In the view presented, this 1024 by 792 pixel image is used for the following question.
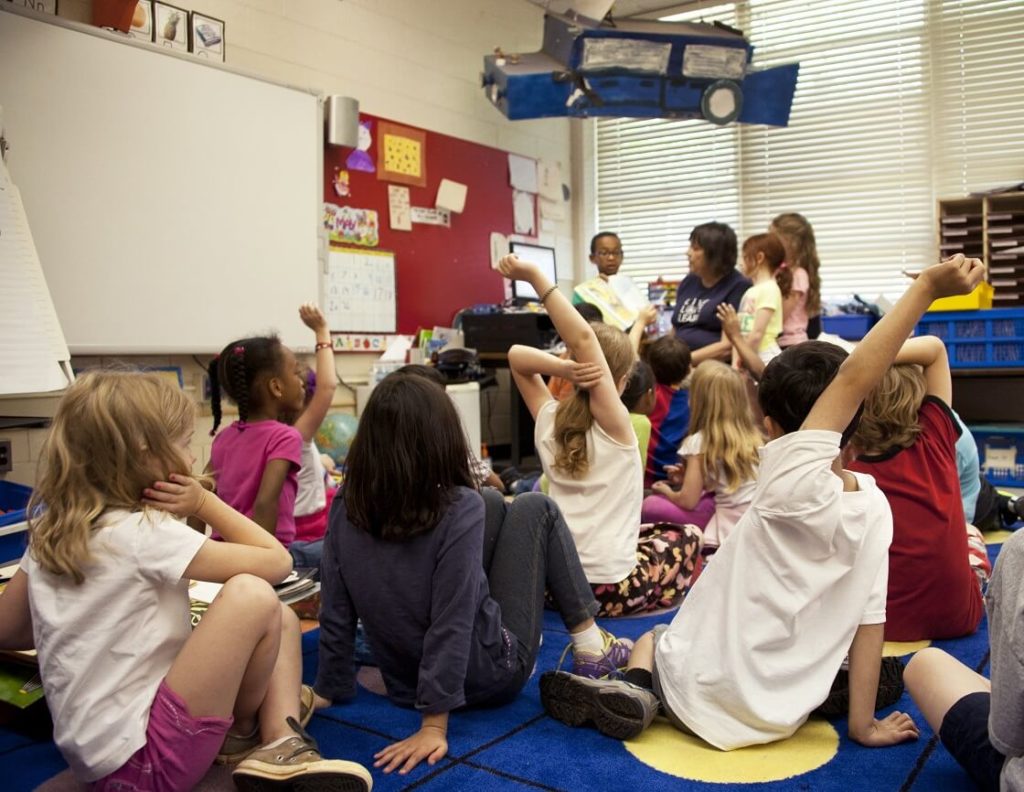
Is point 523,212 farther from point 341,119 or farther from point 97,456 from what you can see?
point 97,456

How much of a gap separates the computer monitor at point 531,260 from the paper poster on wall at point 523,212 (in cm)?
11

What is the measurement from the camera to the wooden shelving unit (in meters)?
4.41

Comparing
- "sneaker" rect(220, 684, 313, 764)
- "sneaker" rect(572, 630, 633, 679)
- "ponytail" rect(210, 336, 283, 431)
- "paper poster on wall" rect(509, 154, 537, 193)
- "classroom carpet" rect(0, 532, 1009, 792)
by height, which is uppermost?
"paper poster on wall" rect(509, 154, 537, 193)

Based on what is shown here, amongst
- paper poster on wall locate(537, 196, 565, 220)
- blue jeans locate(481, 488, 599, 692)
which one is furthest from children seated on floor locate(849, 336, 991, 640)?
paper poster on wall locate(537, 196, 565, 220)

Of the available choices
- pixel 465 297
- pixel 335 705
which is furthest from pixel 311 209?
pixel 335 705

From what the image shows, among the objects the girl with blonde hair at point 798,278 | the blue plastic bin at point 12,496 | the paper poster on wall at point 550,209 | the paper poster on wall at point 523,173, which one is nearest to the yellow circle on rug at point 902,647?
the girl with blonde hair at point 798,278

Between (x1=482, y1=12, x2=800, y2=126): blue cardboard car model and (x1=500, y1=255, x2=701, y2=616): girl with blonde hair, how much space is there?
9.75ft

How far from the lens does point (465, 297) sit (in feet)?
17.1

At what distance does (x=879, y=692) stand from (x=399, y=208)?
12.4 feet

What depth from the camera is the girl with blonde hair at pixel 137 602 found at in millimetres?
1167

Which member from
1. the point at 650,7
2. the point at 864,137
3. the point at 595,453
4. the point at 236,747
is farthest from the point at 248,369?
the point at 650,7

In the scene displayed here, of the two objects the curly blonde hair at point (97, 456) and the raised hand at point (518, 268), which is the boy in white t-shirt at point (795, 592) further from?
the curly blonde hair at point (97, 456)

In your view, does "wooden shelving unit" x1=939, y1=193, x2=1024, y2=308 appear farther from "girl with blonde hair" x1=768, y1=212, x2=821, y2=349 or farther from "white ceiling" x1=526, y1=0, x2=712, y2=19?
"white ceiling" x1=526, y1=0, x2=712, y2=19

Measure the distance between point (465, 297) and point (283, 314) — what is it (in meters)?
1.37
